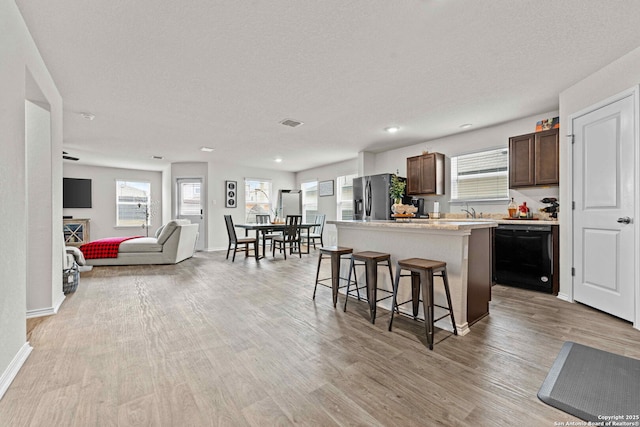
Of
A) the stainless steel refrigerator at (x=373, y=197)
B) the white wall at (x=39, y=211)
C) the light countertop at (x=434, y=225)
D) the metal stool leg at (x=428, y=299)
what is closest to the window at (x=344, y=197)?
the stainless steel refrigerator at (x=373, y=197)

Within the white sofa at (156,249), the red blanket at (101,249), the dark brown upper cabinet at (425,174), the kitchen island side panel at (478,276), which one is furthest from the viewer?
the white sofa at (156,249)

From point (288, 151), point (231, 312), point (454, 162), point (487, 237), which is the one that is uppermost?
point (288, 151)

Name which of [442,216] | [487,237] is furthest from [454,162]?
[487,237]

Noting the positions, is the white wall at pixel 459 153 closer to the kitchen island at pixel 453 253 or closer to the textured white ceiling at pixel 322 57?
the textured white ceiling at pixel 322 57

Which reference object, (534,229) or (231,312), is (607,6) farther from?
(231,312)

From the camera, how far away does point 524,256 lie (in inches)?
144

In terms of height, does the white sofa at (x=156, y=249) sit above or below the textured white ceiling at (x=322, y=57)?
below

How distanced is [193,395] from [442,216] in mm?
4768

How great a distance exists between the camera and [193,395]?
153cm

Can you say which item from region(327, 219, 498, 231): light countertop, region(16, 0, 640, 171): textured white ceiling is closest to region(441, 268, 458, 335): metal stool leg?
region(327, 219, 498, 231): light countertop

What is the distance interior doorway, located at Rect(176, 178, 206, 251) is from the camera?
7.84m

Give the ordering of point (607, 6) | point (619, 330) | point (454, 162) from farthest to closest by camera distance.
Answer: point (454, 162) → point (619, 330) → point (607, 6)

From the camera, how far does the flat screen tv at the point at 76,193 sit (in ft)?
25.1

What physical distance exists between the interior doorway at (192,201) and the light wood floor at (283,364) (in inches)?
188
